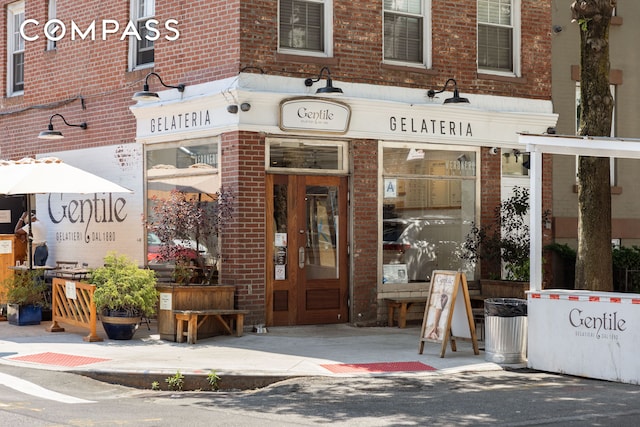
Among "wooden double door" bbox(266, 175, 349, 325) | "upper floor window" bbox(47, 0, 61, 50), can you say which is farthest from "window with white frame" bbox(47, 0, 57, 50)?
"wooden double door" bbox(266, 175, 349, 325)

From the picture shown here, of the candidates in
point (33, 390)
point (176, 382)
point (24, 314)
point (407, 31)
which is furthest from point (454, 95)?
point (33, 390)

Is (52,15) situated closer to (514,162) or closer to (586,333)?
(514,162)

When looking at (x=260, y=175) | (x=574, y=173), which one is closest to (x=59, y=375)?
(x=260, y=175)

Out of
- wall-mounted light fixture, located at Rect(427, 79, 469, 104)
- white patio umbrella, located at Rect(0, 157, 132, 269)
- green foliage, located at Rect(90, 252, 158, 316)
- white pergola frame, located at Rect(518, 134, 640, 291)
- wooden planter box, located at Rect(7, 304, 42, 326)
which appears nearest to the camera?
white pergola frame, located at Rect(518, 134, 640, 291)

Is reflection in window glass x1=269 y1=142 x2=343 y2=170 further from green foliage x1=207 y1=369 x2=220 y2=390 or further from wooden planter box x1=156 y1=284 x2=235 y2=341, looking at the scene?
green foliage x1=207 y1=369 x2=220 y2=390

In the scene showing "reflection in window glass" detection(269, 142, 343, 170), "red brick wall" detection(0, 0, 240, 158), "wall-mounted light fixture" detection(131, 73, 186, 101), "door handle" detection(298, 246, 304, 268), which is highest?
"red brick wall" detection(0, 0, 240, 158)

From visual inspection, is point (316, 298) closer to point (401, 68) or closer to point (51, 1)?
point (401, 68)

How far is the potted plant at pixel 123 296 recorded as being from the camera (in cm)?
1270

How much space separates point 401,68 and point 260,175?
10.3 ft

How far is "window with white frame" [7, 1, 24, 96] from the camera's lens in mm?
18688

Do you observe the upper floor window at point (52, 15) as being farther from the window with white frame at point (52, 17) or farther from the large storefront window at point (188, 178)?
the large storefront window at point (188, 178)

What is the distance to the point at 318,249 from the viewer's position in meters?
14.5

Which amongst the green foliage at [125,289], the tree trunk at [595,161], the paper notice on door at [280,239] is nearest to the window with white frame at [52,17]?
the green foliage at [125,289]

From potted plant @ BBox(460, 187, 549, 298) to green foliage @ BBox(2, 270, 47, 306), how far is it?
6.95 metres
